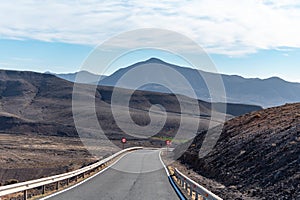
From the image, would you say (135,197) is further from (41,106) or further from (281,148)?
(41,106)

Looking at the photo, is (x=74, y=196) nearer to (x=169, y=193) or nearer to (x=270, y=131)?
(x=169, y=193)

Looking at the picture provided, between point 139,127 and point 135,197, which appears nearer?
point 135,197

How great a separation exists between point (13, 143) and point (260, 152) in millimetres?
70096

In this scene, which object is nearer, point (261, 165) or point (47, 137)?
point (261, 165)

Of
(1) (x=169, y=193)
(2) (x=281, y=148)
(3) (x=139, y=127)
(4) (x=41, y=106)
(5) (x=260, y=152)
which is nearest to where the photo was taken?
(1) (x=169, y=193)

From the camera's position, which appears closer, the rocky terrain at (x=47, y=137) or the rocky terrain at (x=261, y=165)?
the rocky terrain at (x=261, y=165)

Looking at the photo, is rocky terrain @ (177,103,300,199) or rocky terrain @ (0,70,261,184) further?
rocky terrain @ (0,70,261,184)

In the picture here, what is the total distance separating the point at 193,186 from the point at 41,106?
16838 centimetres

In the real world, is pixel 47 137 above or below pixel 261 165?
below

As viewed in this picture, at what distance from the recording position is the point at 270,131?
26.2 m

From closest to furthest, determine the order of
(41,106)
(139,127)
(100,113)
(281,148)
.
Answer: (281,148), (139,127), (100,113), (41,106)

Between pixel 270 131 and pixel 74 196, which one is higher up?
pixel 270 131

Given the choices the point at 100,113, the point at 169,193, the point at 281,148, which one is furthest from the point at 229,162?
the point at 100,113

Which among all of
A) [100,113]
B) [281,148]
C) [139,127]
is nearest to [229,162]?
[281,148]
